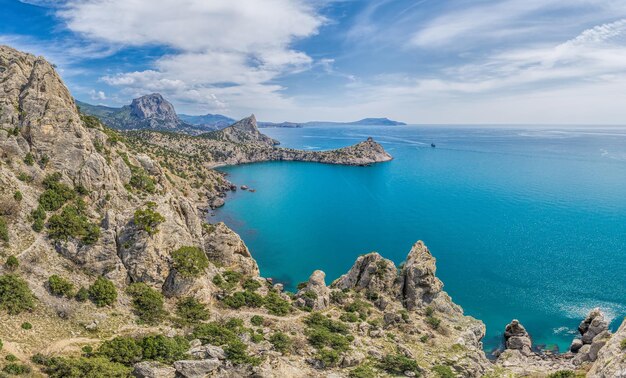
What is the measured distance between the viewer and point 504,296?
75.6m

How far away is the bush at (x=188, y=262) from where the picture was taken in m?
49.2

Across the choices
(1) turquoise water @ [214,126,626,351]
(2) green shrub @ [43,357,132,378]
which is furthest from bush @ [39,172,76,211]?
(1) turquoise water @ [214,126,626,351]

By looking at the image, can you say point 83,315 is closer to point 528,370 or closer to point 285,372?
point 285,372

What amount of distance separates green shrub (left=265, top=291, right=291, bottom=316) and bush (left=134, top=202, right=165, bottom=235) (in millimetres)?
19719

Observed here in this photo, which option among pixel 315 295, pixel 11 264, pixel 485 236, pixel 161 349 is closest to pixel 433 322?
pixel 315 295

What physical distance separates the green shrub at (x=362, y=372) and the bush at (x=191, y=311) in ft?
65.8

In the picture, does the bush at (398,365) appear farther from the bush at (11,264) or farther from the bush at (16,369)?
the bush at (11,264)

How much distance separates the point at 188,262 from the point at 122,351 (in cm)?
1756

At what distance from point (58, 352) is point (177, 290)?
17349 millimetres

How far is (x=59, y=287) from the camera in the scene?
3859 centimetres

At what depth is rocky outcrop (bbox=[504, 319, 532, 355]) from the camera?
189 ft

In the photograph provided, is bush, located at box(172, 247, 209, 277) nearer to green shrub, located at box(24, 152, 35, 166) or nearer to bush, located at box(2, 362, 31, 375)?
bush, located at box(2, 362, 31, 375)

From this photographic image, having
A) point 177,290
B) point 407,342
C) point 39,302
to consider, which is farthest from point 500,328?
point 39,302

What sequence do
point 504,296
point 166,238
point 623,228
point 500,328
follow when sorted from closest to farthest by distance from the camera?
point 166,238 < point 500,328 < point 504,296 < point 623,228
